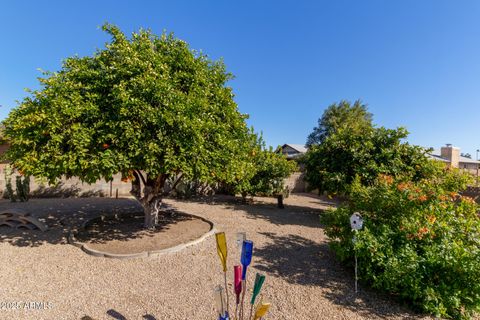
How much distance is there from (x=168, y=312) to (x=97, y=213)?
21.7 feet

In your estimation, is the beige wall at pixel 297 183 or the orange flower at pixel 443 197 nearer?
the orange flower at pixel 443 197

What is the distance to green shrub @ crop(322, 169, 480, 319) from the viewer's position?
3.35 m

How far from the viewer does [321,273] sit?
451 cm

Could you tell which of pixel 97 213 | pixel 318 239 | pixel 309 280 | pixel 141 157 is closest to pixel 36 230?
pixel 97 213

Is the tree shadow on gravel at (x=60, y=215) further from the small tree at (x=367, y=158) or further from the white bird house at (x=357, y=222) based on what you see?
the small tree at (x=367, y=158)

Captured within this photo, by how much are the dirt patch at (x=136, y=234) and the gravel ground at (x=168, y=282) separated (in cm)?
47

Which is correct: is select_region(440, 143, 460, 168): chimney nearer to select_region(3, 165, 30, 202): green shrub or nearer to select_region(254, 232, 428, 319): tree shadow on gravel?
select_region(254, 232, 428, 319): tree shadow on gravel

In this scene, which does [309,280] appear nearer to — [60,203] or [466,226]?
[466,226]

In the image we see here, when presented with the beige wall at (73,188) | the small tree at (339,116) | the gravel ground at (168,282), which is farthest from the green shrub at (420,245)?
the small tree at (339,116)

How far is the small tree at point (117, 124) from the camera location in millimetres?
4508

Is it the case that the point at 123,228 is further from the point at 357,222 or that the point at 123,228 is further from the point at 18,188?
the point at 18,188

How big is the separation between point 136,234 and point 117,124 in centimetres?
324

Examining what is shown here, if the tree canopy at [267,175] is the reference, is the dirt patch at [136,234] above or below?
below

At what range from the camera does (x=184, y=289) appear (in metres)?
3.86
